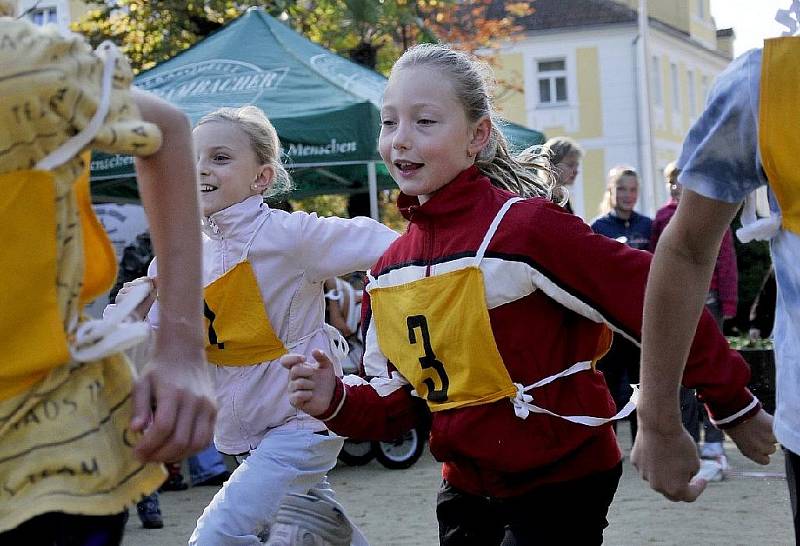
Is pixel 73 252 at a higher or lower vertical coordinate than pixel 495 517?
higher

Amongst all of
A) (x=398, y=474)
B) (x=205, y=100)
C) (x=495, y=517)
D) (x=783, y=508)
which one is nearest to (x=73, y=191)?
(x=495, y=517)

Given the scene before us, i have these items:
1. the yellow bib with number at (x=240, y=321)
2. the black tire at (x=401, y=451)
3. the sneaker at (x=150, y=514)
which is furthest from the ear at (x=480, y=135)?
the black tire at (x=401, y=451)

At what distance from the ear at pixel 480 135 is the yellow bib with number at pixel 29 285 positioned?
83.1 inches

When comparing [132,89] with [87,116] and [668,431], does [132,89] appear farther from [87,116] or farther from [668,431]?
[668,431]

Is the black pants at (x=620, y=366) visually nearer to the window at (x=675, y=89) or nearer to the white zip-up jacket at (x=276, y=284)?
the white zip-up jacket at (x=276, y=284)

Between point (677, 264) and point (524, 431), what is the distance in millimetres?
1110

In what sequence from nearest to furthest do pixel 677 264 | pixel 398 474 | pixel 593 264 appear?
1. pixel 677 264
2. pixel 593 264
3. pixel 398 474

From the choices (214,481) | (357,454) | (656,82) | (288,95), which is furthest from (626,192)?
(656,82)

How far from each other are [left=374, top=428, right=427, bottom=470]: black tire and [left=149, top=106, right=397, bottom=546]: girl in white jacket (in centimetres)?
542

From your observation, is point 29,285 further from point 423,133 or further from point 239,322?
point 239,322

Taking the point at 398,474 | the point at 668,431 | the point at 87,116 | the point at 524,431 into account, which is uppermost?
the point at 87,116

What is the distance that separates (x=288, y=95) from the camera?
11.4 meters

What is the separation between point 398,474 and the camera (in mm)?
10164

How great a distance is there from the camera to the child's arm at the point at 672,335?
8.13 feet
